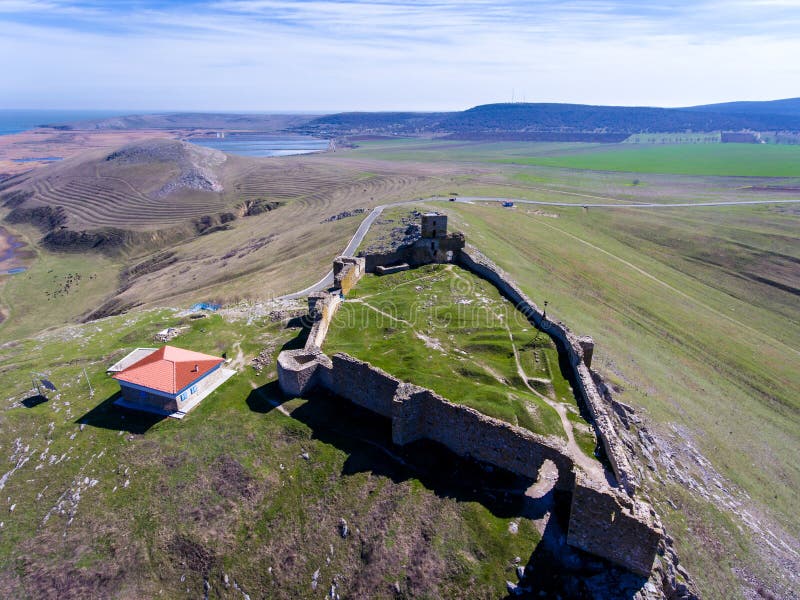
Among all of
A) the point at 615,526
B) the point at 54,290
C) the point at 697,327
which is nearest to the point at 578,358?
the point at 615,526

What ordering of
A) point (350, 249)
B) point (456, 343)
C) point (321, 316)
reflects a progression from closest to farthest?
point (456, 343) < point (321, 316) < point (350, 249)

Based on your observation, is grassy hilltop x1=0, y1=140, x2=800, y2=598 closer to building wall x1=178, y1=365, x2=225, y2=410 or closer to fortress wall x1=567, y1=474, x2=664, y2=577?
building wall x1=178, y1=365, x2=225, y2=410

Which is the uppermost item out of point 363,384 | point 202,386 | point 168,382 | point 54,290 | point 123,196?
point 363,384

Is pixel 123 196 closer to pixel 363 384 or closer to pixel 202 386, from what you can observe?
pixel 202 386

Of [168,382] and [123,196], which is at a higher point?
[168,382]

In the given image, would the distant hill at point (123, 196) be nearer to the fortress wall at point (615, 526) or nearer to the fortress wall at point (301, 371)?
the fortress wall at point (301, 371)

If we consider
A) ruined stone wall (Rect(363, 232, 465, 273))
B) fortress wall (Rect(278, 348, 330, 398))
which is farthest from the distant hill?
fortress wall (Rect(278, 348, 330, 398))

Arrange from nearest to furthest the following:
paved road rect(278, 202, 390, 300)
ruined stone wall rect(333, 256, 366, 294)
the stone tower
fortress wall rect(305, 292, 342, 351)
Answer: fortress wall rect(305, 292, 342, 351)
ruined stone wall rect(333, 256, 366, 294)
the stone tower
paved road rect(278, 202, 390, 300)
